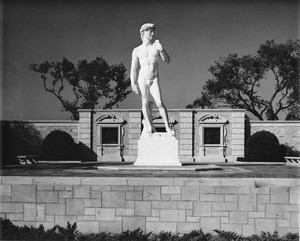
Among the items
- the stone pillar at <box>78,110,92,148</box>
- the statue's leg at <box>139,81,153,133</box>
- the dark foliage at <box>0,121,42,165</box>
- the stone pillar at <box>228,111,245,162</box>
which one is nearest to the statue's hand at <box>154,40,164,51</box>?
the statue's leg at <box>139,81,153,133</box>

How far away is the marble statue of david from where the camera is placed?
11.2m

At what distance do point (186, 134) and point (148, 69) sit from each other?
1403 centimetres

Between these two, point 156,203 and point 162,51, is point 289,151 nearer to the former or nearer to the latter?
Answer: point 162,51

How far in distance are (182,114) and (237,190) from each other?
17.6m

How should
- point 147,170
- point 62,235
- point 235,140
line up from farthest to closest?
point 235,140, point 147,170, point 62,235

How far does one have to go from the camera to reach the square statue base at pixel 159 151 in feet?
36.8

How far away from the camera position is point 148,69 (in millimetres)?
11391

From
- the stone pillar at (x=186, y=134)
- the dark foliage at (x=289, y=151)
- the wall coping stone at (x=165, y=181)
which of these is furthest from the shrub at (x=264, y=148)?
the wall coping stone at (x=165, y=181)

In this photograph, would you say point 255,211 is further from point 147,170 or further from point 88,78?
point 88,78

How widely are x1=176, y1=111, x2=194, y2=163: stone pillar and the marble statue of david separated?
526 inches

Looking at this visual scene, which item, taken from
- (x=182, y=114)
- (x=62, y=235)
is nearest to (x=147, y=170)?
(x=62, y=235)

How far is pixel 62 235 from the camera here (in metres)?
7.44

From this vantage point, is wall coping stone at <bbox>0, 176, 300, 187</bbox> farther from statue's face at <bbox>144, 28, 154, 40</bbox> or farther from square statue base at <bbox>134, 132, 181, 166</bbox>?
statue's face at <bbox>144, 28, 154, 40</bbox>

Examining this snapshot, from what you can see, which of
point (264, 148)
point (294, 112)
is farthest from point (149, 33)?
point (294, 112)
